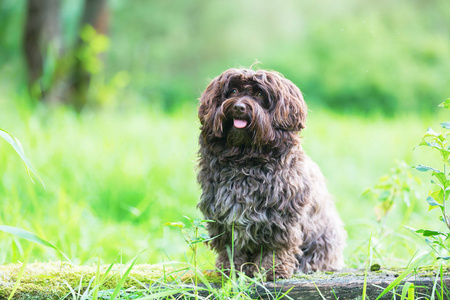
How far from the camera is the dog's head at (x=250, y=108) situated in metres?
3.06

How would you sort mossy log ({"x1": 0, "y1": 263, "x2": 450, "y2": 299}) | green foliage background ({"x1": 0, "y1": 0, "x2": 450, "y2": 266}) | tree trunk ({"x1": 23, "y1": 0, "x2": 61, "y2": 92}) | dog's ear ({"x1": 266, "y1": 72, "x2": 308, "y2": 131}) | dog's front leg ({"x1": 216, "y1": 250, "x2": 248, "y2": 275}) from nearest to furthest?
1. mossy log ({"x1": 0, "y1": 263, "x2": 450, "y2": 299})
2. dog's ear ({"x1": 266, "y1": 72, "x2": 308, "y2": 131})
3. dog's front leg ({"x1": 216, "y1": 250, "x2": 248, "y2": 275})
4. green foliage background ({"x1": 0, "y1": 0, "x2": 450, "y2": 266})
5. tree trunk ({"x1": 23, "y1": 0, "x2": 61, "y2": 92})

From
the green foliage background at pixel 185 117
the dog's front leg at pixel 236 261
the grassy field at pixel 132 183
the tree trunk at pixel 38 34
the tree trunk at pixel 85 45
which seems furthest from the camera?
the tree trunk at pixel 85 45

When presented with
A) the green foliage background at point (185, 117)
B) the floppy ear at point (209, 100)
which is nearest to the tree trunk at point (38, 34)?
the green foliage background at point (185, 117)

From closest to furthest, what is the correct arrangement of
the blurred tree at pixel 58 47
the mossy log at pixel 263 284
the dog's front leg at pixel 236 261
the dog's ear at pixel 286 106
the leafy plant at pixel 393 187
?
1. the mossy log at pixel 263 284
2. the dog's ear at pixel 286 106
3. the dog's front leg at pixel 236 261
4. the leafy plant at pixel 393 187
5. the blurred tree at pixel 58 47

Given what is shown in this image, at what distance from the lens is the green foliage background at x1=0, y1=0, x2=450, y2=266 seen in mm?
5180

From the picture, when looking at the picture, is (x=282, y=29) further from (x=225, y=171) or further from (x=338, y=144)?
(x=225, y=171)

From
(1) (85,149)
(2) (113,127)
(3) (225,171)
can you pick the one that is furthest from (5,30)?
(3) (225,171)

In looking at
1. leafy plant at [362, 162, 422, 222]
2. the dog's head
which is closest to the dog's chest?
the dog's head

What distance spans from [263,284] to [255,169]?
714 mm

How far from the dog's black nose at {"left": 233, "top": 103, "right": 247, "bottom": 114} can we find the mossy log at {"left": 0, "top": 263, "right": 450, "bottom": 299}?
103cm

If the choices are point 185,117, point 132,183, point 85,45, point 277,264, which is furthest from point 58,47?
point 277,264

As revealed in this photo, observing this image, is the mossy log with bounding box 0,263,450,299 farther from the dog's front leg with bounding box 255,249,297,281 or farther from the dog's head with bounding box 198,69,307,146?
the dog's head with bounding box 198,69,307,146

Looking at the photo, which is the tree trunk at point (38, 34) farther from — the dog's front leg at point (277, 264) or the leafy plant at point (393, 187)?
the dog's front leg at point (277, 264)

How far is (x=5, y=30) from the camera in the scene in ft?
51.3
